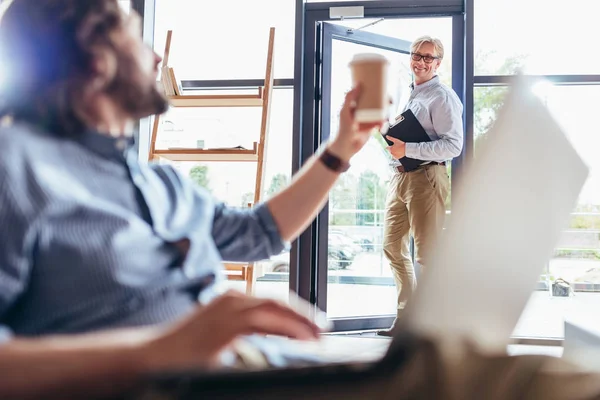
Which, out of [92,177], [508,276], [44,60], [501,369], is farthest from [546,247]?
[44,60]

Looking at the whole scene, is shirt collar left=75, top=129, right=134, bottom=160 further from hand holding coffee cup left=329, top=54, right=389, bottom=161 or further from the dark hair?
hand holding coffee cup left=329, top=54, right=389, bottom=161

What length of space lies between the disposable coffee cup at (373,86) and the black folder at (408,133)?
2143 millimetres

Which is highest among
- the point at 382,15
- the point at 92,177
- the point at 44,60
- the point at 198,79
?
the point at 382,15

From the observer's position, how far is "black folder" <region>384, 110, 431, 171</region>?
3.16 meters

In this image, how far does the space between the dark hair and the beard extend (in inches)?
1.8

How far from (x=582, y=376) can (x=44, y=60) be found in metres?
0.82

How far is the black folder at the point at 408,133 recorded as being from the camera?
3.16 meters

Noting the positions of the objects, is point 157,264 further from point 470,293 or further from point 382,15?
point 382,15

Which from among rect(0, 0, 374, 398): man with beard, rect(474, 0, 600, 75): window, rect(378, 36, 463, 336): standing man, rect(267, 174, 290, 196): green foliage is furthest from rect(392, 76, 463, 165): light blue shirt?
rect(0, 0, 374, 398): man with beard

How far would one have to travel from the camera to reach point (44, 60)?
2.61ft

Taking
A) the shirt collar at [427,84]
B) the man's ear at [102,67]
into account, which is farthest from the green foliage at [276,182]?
the man's ear at [102,67]

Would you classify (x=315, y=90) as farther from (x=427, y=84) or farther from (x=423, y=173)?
(x=423, y=173)

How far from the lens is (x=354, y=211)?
11.7 feet

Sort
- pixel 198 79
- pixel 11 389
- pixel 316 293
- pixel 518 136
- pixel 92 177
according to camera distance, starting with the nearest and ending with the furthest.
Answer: pixel 11 389
pixel 518 136
pixel 92 177
pixel 316 293
pixel 198 79
